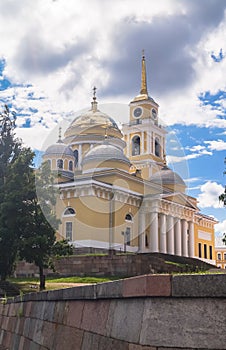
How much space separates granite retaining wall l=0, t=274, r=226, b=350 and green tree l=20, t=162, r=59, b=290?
51.7 ft

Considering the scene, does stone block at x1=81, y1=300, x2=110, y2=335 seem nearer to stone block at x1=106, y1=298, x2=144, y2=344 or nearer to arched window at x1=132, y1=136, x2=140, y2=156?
stone block at x1=106, y1=298, x2=144, y2=344

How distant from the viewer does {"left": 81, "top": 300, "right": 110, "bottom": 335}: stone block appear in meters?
4.92

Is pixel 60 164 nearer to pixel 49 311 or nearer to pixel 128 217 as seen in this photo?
pixel 128 217

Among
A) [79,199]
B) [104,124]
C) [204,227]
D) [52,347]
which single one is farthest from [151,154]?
[52,347]

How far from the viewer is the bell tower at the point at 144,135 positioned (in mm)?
53500

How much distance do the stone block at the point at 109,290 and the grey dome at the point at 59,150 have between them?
4437cm

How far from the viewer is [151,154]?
177 ft

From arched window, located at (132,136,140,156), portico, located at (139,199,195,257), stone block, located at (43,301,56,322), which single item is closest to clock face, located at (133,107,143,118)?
arched window, located at (132,136,140,156)

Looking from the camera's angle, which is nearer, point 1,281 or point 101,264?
point 1,281

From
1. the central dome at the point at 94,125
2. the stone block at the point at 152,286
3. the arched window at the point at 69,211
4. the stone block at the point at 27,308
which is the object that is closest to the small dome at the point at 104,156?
the arched window at the point at 69,211

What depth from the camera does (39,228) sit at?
22.3 metres

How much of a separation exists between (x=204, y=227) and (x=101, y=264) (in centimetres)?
2872

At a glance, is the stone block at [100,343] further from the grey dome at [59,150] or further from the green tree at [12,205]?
the grey dome at [59,150]

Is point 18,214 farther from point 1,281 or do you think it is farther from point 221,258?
point 221,258
